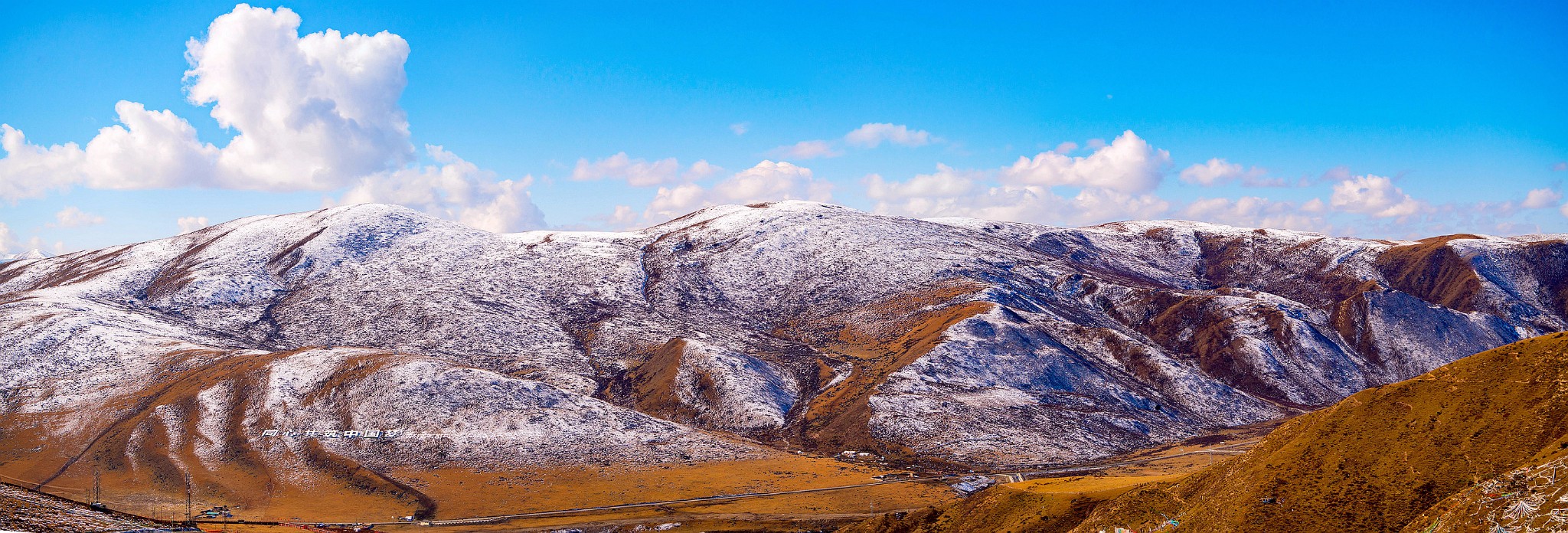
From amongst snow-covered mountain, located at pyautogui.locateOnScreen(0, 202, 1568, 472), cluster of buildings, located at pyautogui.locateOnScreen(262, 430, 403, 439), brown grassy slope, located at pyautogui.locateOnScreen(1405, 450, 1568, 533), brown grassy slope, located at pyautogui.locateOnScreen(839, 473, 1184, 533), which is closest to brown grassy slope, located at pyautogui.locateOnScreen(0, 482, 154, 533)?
brown grassy slope, located at pyautogui.locateOnScreen(839, 473, 1184, 533)

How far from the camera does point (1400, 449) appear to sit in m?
43.2

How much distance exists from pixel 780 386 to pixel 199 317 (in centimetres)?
13047

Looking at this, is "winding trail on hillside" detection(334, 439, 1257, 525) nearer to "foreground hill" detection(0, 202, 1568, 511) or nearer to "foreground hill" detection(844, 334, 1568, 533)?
"foreground hill" detection(0, 202, 1568, 511)

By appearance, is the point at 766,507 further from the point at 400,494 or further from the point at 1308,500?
the point at 1308,500

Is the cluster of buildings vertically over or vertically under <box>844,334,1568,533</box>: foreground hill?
over

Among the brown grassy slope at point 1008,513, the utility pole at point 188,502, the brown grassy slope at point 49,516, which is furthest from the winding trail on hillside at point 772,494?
the brown grassy slope at point 49,516

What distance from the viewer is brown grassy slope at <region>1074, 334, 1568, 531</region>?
39.8 meters

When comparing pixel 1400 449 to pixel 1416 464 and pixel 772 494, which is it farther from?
pixel 772 494

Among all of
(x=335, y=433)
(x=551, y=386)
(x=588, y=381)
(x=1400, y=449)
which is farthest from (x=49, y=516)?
(x=588, y=381)

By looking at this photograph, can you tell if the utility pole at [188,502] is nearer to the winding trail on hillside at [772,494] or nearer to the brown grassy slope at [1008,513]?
the winding trail on hillside at [772,494]

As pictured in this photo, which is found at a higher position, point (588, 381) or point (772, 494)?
point (588, 381)

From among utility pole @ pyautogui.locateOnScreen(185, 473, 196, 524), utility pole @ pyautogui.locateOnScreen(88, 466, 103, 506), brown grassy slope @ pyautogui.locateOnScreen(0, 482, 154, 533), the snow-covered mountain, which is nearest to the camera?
brown grassy slope @ pyautogui.locateOnScreen(0, 482, 154, 533)

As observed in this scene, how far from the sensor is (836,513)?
104 meters

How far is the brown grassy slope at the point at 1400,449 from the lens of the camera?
39.8 meters
